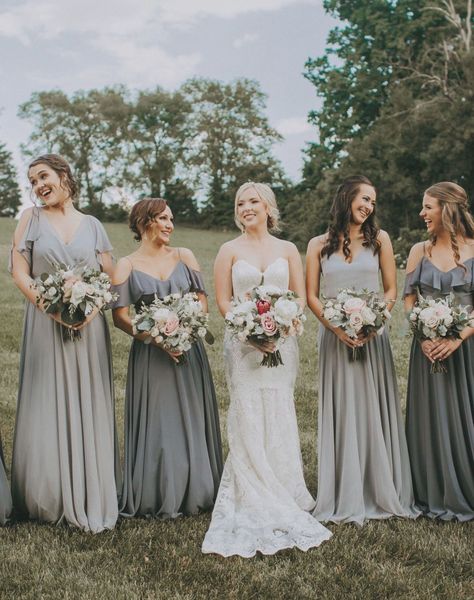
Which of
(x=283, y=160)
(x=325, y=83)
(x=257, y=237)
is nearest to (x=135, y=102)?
(x=283, y=160)

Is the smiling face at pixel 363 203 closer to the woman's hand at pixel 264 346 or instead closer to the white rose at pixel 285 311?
the white rose at pixel 285 311

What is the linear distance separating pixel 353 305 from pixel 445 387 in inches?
45.2

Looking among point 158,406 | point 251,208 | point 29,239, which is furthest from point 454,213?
point 29,239

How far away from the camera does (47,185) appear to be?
5996 millimetres

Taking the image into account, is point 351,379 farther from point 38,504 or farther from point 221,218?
point 221,218

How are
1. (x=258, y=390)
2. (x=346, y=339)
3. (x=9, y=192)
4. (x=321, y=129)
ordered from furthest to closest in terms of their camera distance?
(x=9, y=192)
(x=321, y=129)
(x=258, y=390)
(x=346, y=339)

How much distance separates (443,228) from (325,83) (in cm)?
3373

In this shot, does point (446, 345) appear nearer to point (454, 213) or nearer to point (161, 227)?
point (454, 213)

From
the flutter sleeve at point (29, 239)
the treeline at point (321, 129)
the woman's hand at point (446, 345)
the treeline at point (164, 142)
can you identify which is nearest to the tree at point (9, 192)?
the treeline at point (321, 129)

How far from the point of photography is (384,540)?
5.69 m

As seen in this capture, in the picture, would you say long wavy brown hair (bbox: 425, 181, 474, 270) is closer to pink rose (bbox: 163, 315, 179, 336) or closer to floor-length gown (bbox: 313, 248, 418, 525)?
floor-length gown (bbox: 313, 248, 418, 525)

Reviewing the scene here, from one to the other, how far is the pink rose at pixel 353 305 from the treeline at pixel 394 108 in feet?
73.0

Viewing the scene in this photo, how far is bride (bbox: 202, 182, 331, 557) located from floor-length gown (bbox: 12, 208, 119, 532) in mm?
1059

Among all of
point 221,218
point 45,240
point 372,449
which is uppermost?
point 221,218
